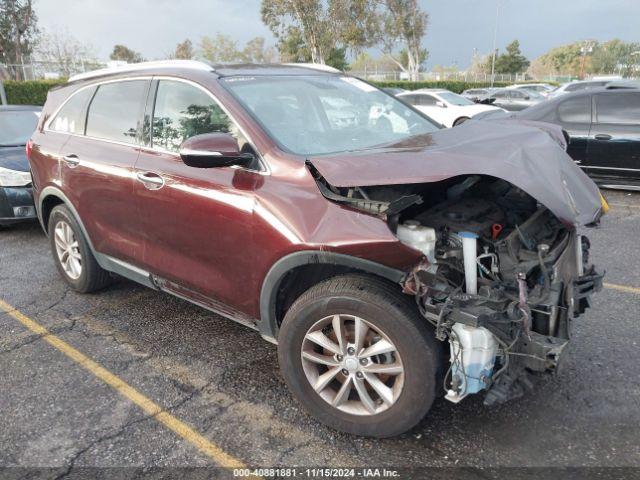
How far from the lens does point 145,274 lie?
3641 millimetres

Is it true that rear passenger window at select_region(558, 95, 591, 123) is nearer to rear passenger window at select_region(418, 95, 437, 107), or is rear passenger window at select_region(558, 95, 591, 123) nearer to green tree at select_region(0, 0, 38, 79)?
rear passenger window at select_region(418, 95, 437, 107)

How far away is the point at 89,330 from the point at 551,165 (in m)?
3.30

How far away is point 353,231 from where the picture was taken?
7.91ft

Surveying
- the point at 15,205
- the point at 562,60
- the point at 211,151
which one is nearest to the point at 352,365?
the point at 211,151

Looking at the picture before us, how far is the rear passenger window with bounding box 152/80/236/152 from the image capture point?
3125mm

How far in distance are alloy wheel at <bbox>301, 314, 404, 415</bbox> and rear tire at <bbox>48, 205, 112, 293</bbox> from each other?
2458mm

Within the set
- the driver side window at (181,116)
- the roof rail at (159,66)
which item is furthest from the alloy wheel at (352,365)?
the roof rail at (159,66)

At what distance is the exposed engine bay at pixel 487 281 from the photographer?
227cm

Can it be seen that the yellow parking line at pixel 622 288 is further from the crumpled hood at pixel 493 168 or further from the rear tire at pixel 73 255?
the rear tire at pixel 73 255

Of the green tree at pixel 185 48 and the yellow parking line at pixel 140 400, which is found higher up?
the green tree at pixel 185 48

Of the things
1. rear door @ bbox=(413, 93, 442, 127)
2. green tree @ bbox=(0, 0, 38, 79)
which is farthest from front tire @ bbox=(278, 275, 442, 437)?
green tree @ bbox=(0, 0, 38, 79)

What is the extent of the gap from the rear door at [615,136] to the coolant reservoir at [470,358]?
6336 mm

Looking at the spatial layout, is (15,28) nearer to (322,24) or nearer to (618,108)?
(322,24)

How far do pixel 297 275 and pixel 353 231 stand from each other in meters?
0.53
